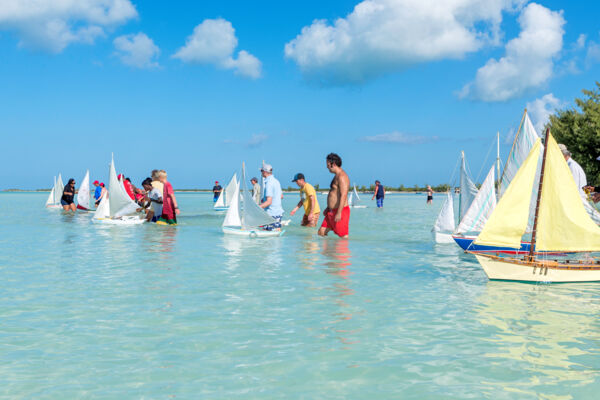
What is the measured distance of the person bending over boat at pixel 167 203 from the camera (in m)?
19.1

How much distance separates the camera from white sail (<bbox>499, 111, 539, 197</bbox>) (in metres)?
10.9

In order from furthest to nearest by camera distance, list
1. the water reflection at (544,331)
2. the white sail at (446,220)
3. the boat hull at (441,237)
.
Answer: the boat hull at (441,237) → the white sail at (446,220) → the water reflection at (544,331)

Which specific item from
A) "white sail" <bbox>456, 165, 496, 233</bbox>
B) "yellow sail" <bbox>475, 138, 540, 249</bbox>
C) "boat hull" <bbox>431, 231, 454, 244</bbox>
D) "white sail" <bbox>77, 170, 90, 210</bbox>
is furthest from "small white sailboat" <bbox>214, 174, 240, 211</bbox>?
"yellow sail" <bbox>475, 138, 540, 249</bbox>

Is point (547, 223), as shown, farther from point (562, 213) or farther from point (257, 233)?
point (257, 233)

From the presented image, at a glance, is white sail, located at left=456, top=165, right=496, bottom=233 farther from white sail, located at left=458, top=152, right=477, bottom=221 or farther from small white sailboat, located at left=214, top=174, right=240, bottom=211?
small white sailboat, located at left=214, top=174, right=240, bottom=211

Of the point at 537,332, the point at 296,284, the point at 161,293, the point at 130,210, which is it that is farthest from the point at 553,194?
the point at 130,210

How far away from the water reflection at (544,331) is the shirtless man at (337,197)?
5.01m

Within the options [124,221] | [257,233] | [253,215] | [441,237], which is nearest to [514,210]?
[441,237]

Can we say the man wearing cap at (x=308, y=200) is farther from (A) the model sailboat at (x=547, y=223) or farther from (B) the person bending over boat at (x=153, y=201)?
(A) the model sailboat at (x=547, y=223)

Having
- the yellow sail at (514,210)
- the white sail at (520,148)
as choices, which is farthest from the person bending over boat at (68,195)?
the yellow sail at (514,210)

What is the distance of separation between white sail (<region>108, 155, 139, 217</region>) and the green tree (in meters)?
30.0

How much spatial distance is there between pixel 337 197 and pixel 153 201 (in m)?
9.18

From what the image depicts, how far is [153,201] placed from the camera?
20203mm

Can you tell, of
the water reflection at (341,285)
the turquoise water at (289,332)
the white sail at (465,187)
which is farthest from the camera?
the white sail at (465,187)
